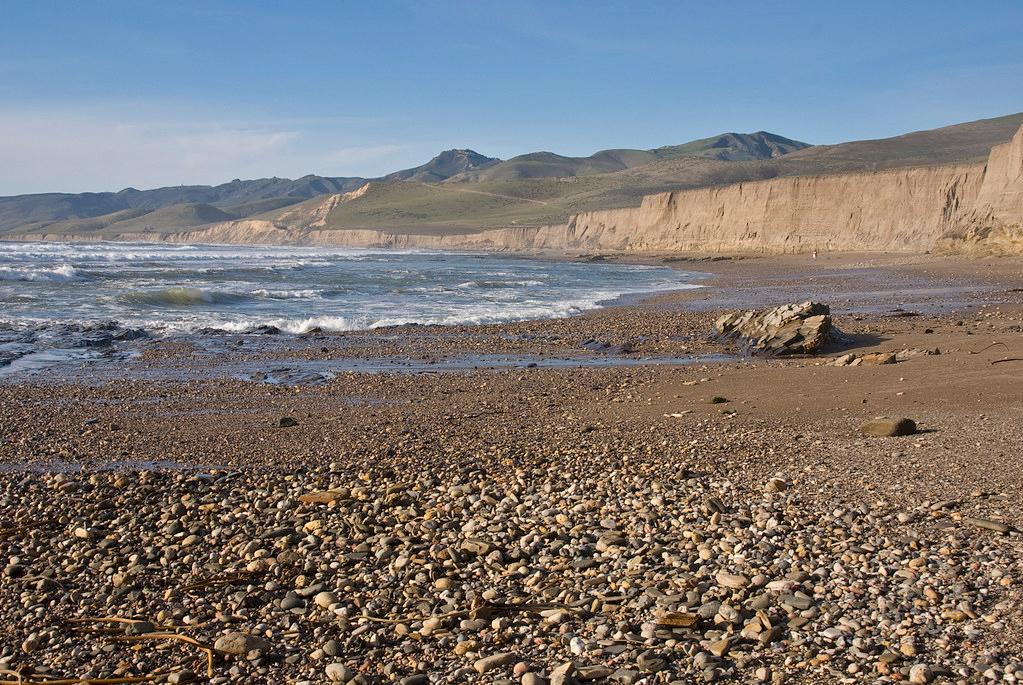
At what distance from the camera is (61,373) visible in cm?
1333

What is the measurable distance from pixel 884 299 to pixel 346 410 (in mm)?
17038

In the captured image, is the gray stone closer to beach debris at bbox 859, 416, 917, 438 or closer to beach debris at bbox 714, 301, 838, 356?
beach debris at bbox 859, 416, 917, 438

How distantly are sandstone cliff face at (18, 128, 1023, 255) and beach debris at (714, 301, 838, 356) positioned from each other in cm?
2457

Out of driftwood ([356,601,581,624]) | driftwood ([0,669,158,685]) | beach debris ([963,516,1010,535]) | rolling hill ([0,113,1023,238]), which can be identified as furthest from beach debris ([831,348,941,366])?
rolling hill ([0,113,1023,238])

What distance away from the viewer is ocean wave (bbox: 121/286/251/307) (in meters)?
26.2

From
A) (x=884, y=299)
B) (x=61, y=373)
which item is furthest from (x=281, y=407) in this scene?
(x=884, y=299)

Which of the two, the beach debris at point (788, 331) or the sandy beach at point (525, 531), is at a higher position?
the beach debris at point (788, 331)

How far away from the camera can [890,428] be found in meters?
7.55

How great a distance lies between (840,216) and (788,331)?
43.6 m

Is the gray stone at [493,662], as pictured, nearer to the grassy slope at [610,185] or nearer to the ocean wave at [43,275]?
the ocean wave at [43,275]

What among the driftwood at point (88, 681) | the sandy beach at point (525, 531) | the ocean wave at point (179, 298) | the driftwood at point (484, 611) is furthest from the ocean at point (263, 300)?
the driftwood at point (484, 611)

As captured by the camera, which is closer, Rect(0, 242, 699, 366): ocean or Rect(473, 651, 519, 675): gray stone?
Rect(473, 651, 519, 675): gray stone

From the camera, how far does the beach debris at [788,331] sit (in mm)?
13891

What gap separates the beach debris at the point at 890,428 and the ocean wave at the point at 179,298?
72.5 ft
